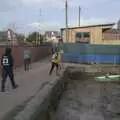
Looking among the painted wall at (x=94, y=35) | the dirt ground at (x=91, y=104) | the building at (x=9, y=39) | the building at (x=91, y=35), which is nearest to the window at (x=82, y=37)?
the building at (x=91, y=35)

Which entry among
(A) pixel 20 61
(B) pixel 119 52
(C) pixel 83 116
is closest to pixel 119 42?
(B) pixel 119 52

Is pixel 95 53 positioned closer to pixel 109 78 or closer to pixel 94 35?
pixel 109 78

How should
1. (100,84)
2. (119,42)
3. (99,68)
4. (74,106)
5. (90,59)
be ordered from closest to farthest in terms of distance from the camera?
(74,106), (100,84), (99,68), (90,59), (119,42)

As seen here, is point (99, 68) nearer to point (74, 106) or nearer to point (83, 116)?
point (74, 106)

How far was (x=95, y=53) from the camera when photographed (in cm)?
4644

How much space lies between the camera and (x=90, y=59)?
152 ft

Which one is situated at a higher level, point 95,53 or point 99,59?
point 95,53

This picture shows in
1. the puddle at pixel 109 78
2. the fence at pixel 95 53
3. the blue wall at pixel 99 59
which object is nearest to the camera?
the puddle at pixel 109 78

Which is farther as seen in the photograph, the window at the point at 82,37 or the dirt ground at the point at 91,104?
the window at the point at 82,37

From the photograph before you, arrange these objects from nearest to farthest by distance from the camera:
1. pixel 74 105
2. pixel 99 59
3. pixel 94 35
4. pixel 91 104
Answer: pixel 74 105, pixel 91 104, pixel 99 59, pixel 94 35

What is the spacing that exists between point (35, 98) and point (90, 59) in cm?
3230

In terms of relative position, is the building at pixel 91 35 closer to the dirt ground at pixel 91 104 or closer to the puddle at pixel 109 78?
the puddle at pixel 109 78

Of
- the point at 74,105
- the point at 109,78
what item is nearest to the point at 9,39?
the point at 109,78

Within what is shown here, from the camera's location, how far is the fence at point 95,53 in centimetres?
4634
